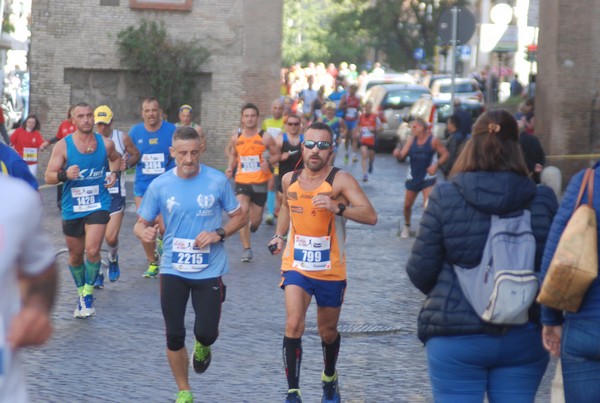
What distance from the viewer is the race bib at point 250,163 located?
15.8 m

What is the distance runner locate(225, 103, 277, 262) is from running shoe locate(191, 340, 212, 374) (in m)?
7.42

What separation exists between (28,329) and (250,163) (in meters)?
12.8

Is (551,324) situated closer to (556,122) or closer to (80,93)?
(556,122)

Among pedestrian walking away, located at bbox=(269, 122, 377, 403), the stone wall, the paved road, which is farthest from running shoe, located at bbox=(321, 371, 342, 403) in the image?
the stone wall

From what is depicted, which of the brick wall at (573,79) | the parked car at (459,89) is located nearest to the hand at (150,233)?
the brick wall at (573,79)

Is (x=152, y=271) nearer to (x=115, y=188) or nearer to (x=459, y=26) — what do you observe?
(x=115, y=188)

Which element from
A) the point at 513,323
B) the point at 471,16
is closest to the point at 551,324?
the point at 513,323

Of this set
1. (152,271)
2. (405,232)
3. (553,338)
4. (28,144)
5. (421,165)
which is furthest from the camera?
(28,144)

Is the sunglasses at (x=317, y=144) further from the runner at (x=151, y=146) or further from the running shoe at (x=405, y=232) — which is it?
the running shoe at (x=405, y=232)

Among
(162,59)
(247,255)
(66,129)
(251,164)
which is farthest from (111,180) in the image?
(162,59)

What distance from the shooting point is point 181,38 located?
28328 mm

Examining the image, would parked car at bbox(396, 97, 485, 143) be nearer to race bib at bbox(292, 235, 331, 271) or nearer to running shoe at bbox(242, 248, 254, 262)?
running shoe at bbox(242, 248, 254, 262)

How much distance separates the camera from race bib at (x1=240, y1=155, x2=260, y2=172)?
52.0 feet

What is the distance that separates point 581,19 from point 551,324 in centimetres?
1898
